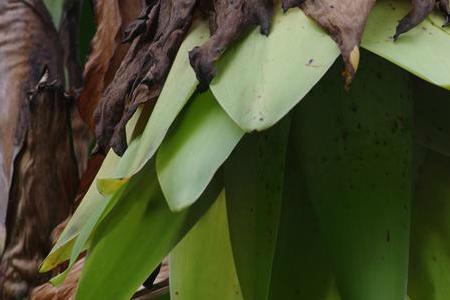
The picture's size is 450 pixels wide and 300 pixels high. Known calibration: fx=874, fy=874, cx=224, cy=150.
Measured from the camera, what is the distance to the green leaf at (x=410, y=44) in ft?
1.27

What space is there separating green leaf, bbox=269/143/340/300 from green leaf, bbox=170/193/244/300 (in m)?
0.03

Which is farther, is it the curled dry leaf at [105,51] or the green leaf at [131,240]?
the curled dry leaf at [105,51]

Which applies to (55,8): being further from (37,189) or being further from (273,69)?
(273,69)

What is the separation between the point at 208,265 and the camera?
50 centimetres

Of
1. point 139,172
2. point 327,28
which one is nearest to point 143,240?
point 139,172

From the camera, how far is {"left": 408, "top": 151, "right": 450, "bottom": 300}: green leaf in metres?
0.48

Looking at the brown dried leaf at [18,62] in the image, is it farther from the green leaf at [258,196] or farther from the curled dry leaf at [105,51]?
the green leaf at [258,196]

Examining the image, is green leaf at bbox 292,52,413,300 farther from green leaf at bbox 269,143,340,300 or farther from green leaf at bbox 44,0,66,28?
green leaf at bbox 44,0,66,28

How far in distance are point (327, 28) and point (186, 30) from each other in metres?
0.08

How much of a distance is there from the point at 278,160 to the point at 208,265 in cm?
9

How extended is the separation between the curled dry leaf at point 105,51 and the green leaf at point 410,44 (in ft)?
1.30

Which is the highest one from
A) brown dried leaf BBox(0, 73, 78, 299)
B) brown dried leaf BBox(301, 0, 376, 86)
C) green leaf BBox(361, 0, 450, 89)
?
brown dried leaf BBox(301, 0, 376, 86)

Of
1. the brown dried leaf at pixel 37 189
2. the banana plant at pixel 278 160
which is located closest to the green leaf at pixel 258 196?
the banana plant at pixel 278 160

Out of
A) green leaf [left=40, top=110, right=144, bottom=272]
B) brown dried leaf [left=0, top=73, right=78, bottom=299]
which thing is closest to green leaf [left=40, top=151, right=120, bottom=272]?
green leaf [left=40, top=110, right=144, bottom=272]
